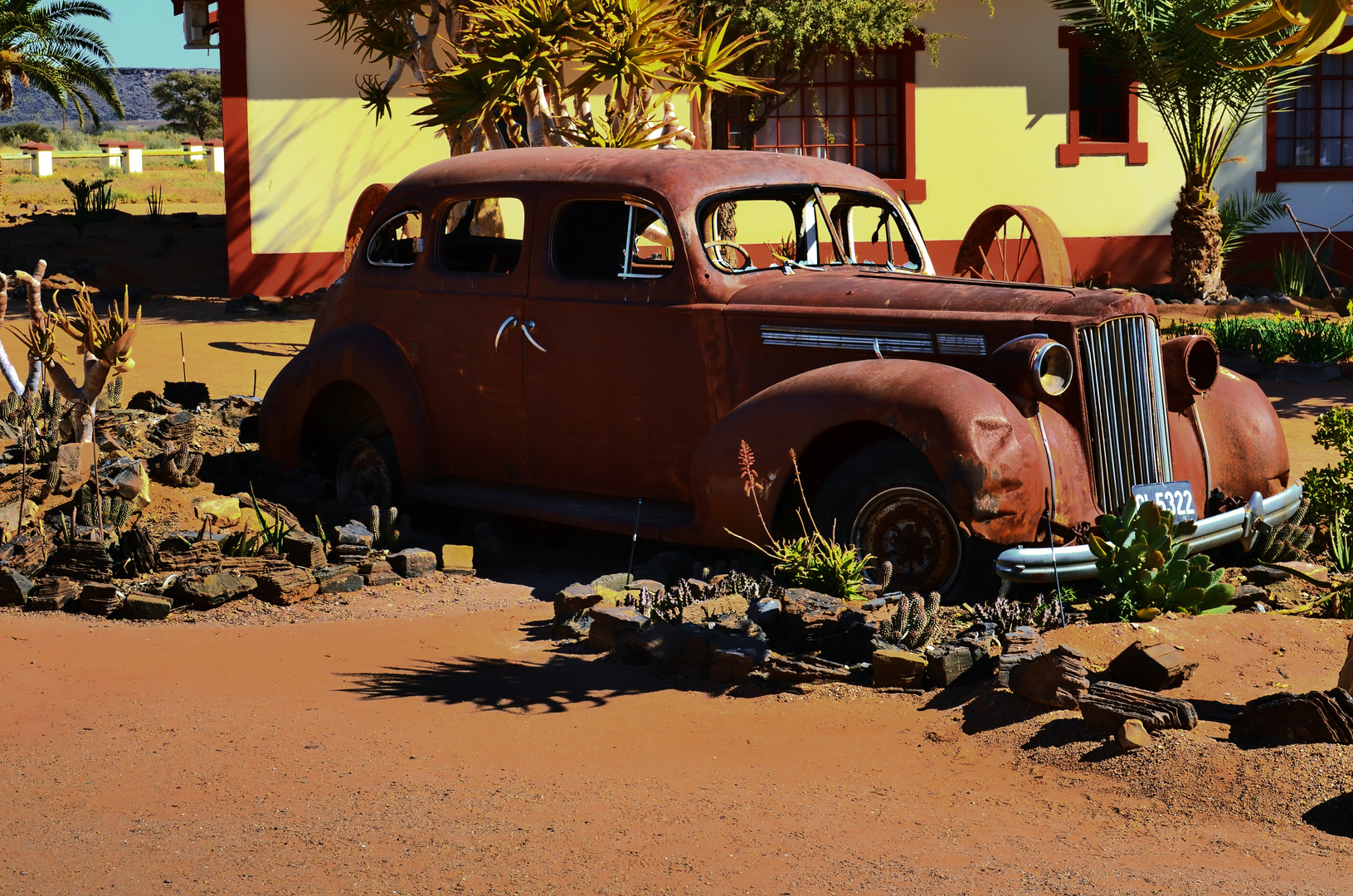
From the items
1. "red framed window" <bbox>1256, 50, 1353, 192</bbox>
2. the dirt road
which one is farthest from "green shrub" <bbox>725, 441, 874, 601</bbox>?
"red framed window" <bbox>1256, 50, 1353, 192</bbox>

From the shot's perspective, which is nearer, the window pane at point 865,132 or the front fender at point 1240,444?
the front fender at point 1240,444

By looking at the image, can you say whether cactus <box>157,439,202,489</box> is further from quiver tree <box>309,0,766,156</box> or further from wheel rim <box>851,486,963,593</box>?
wheel rim <box>851,486,963,593</box>

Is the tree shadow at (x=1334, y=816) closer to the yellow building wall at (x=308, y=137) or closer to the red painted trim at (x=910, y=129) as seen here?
the yellow building wall at (x=308, y=137)

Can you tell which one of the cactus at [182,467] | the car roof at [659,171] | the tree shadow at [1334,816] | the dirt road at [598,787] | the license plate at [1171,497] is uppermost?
the car roof at [659,171]

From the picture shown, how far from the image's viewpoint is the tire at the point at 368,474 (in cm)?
728

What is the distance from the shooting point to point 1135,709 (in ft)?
13.4

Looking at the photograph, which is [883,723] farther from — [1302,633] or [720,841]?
[1302,633]

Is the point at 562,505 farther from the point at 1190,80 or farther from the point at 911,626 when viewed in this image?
the point at 1190,80

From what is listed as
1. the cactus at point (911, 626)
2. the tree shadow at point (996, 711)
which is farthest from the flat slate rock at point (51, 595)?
the tree shadow at point (996, 711)

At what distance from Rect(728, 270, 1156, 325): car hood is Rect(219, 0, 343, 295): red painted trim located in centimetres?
1153

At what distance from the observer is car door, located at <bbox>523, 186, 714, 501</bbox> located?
6141mm

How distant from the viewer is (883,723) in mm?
4418

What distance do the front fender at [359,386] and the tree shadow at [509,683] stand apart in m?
2.06

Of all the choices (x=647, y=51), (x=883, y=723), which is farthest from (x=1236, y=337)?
(x=883, y=723)
